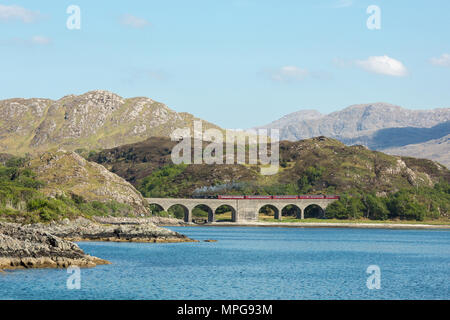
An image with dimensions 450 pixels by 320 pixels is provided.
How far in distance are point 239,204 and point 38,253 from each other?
119m

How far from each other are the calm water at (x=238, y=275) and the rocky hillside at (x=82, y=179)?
69193 millimetres

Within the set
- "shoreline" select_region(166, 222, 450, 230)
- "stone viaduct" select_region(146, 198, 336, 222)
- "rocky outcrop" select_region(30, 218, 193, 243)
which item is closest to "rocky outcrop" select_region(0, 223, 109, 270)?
"rocky outcrop" select_region(30, 218, 193, 243)

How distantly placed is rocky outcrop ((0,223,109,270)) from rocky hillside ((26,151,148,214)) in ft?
293

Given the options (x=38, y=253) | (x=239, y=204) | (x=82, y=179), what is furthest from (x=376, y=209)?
(x=38, y=253)

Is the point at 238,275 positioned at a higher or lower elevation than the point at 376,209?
lower

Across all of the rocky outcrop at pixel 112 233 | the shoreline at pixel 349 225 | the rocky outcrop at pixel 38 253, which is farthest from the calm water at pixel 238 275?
the shoreline at pixel 349 225

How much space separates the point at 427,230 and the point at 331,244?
219ft

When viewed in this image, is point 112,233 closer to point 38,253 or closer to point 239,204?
point 38,253

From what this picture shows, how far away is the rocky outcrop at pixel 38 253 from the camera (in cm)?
5259

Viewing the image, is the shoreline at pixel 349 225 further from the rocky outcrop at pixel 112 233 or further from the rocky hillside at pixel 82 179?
the rocky outcrop at pixel 112 233

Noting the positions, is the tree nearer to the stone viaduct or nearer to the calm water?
the stone viaduct

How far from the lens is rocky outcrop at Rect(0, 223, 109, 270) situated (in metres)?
52.6

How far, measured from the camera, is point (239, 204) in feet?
563
